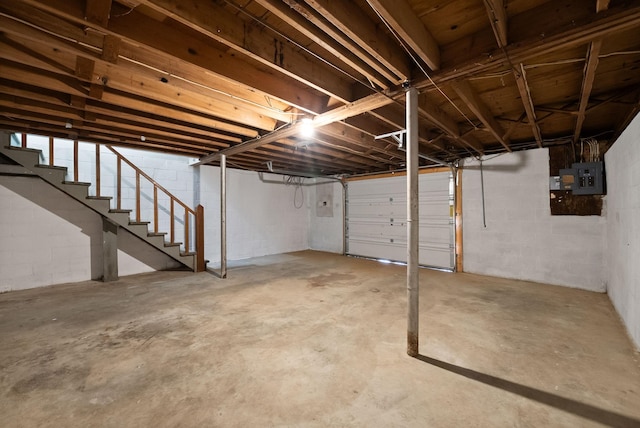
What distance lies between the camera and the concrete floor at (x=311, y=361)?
5.04ft

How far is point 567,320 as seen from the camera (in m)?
2.80

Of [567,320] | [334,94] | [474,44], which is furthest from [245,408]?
[567,320]

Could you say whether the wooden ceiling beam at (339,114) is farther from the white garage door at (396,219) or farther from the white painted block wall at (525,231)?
the white garage door at (396,219)

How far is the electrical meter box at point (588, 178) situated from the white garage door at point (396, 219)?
1788 millimetres

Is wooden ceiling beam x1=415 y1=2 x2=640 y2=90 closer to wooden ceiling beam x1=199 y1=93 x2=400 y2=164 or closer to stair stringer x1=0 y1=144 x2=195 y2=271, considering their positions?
wooden ceiling beam x1=199 y1=93 x2=400 y2=164

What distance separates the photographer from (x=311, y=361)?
205 cm

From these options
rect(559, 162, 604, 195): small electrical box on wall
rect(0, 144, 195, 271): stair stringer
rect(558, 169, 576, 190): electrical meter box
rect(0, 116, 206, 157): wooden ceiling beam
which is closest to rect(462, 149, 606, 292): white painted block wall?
rect(558, 169, 576, 190): electrical meter box

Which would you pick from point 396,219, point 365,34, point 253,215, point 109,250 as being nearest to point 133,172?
point 109,250

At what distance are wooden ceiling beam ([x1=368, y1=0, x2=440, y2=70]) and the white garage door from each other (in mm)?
3842

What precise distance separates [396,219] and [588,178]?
3.21 metres

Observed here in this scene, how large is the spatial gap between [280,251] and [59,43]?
20.0ft

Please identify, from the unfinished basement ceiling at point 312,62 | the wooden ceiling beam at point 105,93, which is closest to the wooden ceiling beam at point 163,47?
the unfinished basement ceiling at point 312,62

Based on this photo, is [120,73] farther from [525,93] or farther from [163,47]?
[525,93]

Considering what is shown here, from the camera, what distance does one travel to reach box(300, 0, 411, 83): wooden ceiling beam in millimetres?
1462
